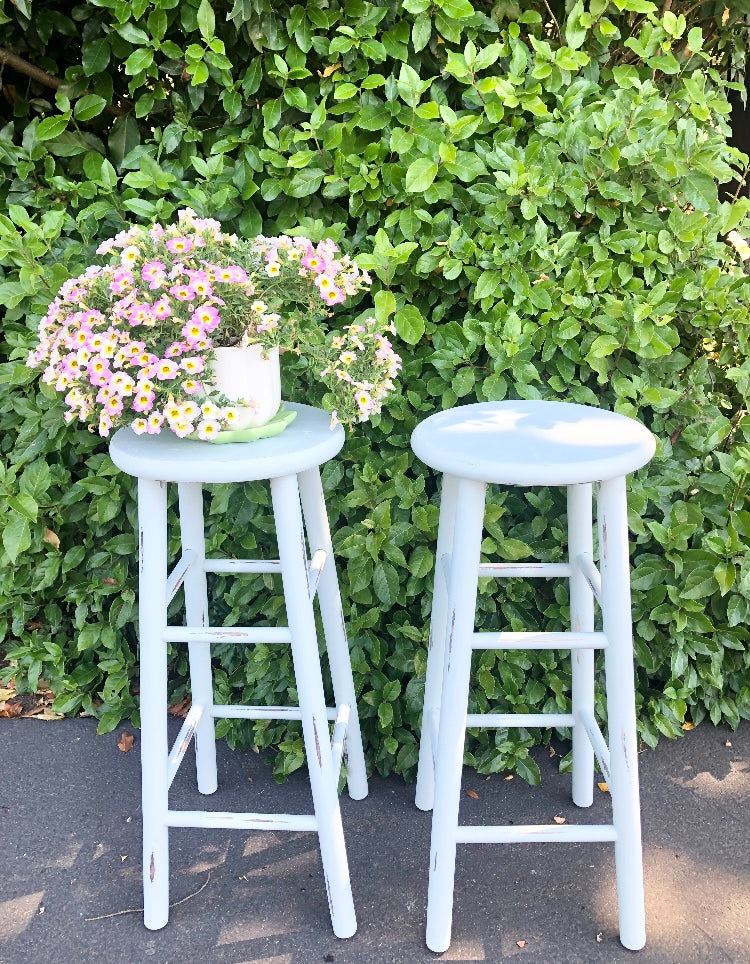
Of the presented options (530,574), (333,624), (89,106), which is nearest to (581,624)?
(530,574)

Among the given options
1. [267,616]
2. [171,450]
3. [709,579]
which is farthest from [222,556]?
[709,579]

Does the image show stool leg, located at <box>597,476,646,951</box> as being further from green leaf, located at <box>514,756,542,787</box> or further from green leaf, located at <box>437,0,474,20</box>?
green leaf, located at <box>437,0,474,20</box>

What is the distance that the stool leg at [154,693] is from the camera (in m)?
1.64

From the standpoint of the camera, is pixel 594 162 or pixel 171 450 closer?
pixel 171 450

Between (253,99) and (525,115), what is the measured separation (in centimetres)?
66

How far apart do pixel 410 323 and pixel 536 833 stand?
3.72ft

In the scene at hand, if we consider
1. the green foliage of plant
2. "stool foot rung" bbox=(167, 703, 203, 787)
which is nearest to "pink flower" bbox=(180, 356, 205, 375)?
the green foliage of plant

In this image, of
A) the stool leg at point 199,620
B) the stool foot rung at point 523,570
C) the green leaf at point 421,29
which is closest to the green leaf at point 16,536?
the stool leg at point 199,620

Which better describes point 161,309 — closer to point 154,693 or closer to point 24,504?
point 154,693

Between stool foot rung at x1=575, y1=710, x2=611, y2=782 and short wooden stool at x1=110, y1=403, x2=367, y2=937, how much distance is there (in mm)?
554

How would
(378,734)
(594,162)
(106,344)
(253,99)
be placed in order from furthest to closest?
(378,734) < (253,99) < (594,162) < (106,344)

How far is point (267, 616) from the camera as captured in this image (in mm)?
2283

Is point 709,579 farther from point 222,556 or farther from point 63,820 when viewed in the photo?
point 63,820

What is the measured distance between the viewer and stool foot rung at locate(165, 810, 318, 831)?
172cm
